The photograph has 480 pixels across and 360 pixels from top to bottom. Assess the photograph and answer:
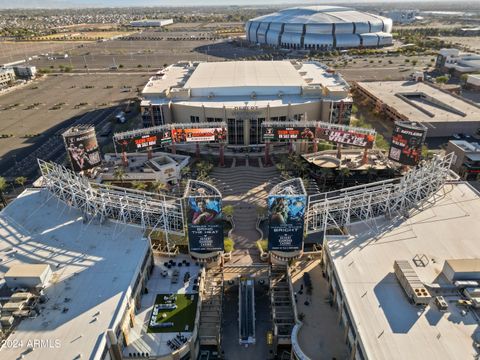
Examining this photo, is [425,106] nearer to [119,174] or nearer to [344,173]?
[344,173]

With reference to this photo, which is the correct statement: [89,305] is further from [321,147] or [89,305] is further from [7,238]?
[321,147]

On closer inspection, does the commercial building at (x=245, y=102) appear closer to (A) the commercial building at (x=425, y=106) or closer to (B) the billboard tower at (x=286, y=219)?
(A) the commercial building at (x=425, y=106)

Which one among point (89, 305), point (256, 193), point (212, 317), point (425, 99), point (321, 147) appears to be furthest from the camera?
point (425, 99)

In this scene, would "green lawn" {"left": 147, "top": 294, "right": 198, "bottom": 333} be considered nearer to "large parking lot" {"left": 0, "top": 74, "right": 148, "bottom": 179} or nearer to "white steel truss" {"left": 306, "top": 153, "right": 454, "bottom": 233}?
"white steel truss" {"left": 306, "top": 153, "right": 454, "bottom": 233}

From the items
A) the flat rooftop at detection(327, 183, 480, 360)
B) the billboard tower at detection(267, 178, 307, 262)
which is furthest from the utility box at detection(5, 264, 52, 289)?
the flat rooftop at detection(327, 183, 480, 360)

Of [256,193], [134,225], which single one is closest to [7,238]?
[134,225]
